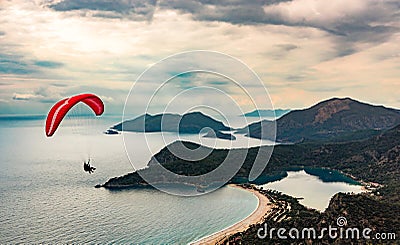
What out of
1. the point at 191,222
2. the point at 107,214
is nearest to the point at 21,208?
the point at 107,214

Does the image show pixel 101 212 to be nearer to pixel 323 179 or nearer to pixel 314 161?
pixel 323 179

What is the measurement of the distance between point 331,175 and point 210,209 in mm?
50060

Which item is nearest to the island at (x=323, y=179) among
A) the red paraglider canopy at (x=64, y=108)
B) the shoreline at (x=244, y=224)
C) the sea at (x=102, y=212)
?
the shoreline at (x=244, y=224)

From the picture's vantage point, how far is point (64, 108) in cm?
2261

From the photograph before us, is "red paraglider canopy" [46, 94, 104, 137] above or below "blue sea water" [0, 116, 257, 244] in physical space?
above

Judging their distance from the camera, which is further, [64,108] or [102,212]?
[102,212]

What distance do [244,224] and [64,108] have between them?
3508 cm

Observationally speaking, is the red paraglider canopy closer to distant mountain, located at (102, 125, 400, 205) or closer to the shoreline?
the shoreline

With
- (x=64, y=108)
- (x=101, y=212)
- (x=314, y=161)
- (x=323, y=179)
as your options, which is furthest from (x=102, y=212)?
(x=314, y=161)

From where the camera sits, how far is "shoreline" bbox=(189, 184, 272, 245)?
44.9m

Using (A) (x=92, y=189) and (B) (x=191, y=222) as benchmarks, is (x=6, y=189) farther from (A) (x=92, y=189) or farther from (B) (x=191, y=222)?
(B) (x=191, y=222)

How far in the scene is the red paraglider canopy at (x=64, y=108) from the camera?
2256 cm

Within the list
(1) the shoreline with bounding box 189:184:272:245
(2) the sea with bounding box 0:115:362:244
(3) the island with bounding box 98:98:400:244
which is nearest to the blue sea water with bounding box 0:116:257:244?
(2) the sea with bounding box 0:115:362:244

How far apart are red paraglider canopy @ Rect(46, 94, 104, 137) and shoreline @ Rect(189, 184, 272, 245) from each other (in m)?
25.3
